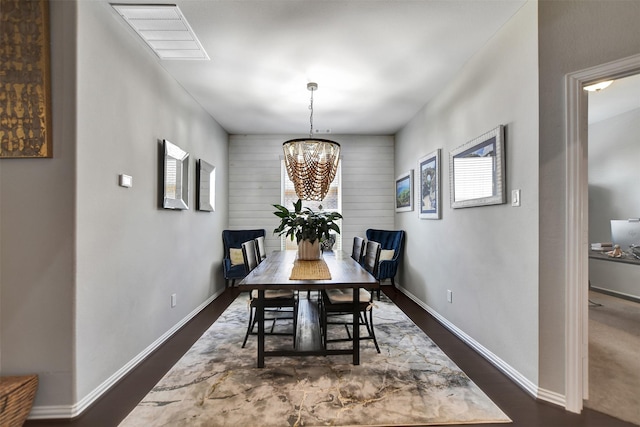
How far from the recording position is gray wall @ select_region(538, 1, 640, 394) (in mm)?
1764

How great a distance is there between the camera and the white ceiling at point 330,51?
2.08 metres

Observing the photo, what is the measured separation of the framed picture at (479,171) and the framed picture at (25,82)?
3.14 m

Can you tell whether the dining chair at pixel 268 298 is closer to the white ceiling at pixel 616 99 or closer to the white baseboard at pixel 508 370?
the white baseboard at pixel 508 370

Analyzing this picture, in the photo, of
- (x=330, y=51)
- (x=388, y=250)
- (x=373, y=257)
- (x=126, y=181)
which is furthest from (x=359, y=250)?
(x=126, y=181)

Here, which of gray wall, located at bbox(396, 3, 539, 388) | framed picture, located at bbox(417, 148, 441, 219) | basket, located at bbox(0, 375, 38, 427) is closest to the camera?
basket, located at bbox(0, 375, 38, 427)

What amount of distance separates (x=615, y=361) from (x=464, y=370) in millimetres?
1343

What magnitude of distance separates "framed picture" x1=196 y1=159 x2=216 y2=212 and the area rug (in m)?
1.84

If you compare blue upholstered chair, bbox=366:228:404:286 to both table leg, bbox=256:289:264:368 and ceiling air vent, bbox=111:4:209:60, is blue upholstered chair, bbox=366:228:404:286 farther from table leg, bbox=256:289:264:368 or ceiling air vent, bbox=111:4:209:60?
ceiling air vent, bbox=111:4:209:60

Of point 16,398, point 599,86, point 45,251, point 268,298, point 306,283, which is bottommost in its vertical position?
point 16,398

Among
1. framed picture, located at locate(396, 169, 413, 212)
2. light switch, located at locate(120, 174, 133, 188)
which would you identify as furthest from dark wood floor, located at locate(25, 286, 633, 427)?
framed picture, located at locate(396, 169, 413, 212)

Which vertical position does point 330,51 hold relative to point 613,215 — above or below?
above

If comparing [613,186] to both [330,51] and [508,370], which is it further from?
[330,51]

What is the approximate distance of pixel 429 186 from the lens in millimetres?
3705

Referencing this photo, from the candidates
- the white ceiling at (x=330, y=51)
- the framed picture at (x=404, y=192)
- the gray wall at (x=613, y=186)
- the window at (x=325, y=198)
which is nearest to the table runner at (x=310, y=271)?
the white ceiling at (x=330, y=51)
